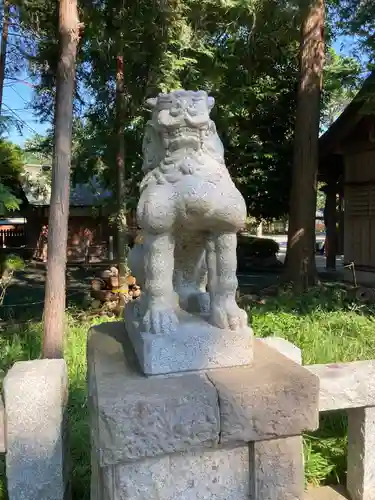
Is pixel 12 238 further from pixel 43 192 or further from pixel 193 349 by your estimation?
pixel 193 349

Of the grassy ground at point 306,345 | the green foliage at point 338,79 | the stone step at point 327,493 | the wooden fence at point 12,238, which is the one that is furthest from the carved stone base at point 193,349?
the wooden fence at point 12,238

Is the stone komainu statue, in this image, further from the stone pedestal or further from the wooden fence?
the wooden fence

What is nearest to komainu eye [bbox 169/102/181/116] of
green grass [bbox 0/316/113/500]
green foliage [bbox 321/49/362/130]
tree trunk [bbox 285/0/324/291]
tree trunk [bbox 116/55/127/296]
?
green grass [bbox 0/316/113/500]

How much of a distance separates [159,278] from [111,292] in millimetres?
6460

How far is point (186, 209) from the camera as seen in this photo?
1766 millimetres

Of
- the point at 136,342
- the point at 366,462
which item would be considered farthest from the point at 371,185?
the point at 136,342

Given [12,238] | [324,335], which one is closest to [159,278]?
[324,335]

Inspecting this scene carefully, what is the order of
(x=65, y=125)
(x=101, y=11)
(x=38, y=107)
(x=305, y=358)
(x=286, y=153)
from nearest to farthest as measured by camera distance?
(x=305, y=358) → (x=65, y=125) → (x=101, y=11) → (x=38, y=107) → (x=286, y=153)

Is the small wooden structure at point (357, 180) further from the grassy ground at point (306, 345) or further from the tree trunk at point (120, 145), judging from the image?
the tree trunk at point (120, 145)

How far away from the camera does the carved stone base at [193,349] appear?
5.43 feet

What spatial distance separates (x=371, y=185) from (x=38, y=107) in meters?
6.50

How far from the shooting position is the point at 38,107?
797cm

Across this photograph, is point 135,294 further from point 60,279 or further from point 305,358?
point 305,358

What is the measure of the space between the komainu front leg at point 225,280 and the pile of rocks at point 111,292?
218 inches
